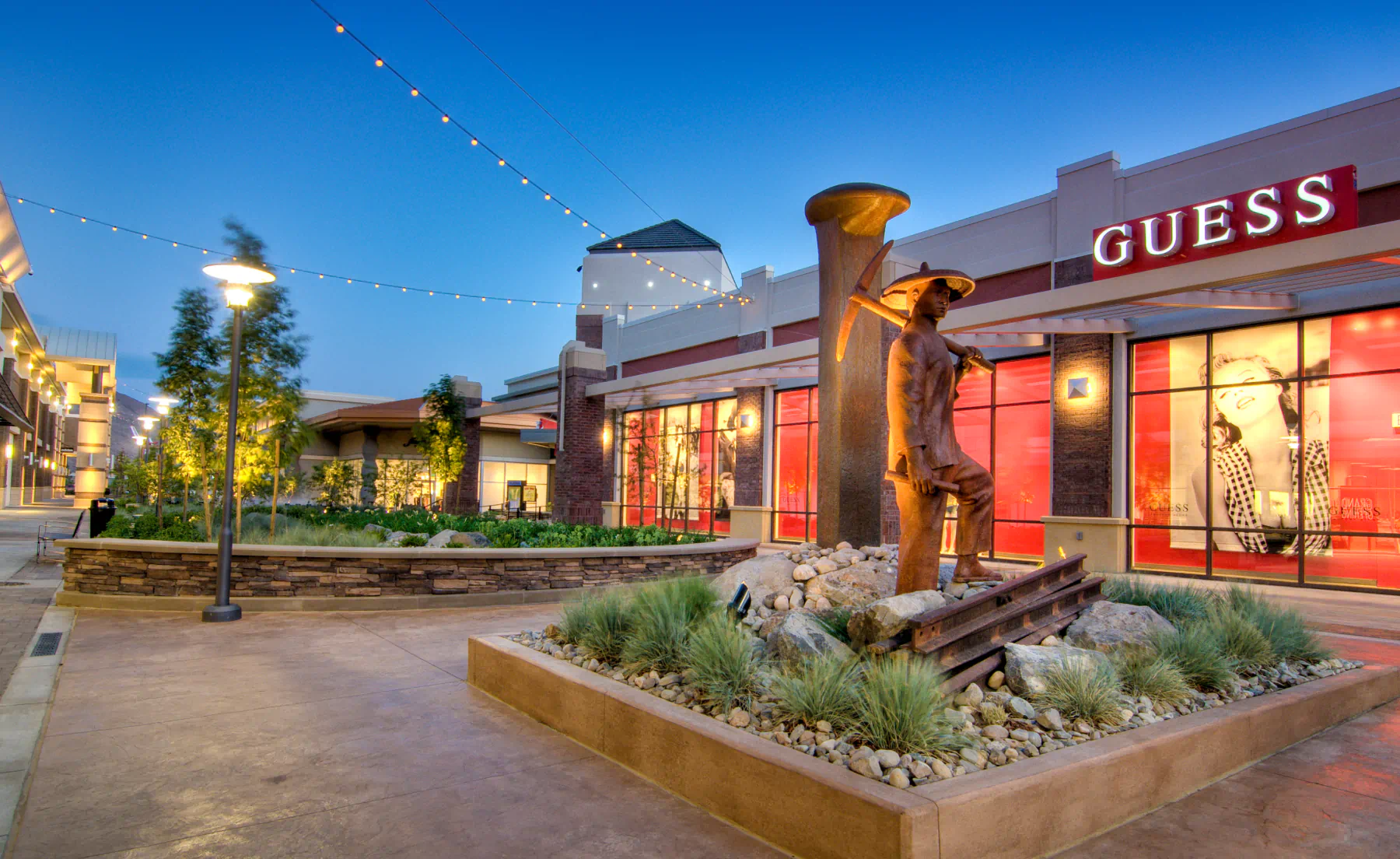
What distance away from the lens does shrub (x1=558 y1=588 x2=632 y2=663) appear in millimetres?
6090

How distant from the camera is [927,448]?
6145mm

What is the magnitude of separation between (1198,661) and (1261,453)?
40.1ft

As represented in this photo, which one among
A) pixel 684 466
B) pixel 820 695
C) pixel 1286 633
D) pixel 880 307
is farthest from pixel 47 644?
pixel 684 466

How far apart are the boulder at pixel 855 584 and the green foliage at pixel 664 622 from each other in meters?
0.96

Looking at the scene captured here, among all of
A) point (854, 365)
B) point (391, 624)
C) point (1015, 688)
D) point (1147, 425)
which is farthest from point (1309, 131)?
point (391, 624)

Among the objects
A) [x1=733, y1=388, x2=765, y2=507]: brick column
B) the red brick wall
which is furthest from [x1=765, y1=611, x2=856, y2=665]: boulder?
[x1=733, y1=388, x2=765, y2=507]: brick column

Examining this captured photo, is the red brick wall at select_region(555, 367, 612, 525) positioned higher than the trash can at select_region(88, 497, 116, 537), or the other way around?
the red brick wall at select_region(555, 367, 612, 525)

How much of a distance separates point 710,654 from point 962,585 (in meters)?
2.54

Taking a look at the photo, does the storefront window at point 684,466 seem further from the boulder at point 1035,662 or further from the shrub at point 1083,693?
the shrub at point 1083,693

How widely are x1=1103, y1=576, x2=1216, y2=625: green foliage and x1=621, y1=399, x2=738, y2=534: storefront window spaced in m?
18.4

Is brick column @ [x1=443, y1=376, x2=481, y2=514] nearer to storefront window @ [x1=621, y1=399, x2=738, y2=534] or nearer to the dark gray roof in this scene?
storefront window @ [x1=621, y1=399, x2=738, y2=534]

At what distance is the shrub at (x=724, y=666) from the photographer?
15.8 ft

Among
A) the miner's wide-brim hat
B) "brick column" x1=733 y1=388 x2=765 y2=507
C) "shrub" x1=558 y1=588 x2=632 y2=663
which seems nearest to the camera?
"shrub" x1=558 y1=588 x2=632 y2=663

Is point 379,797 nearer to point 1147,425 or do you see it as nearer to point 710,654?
point 710,654
